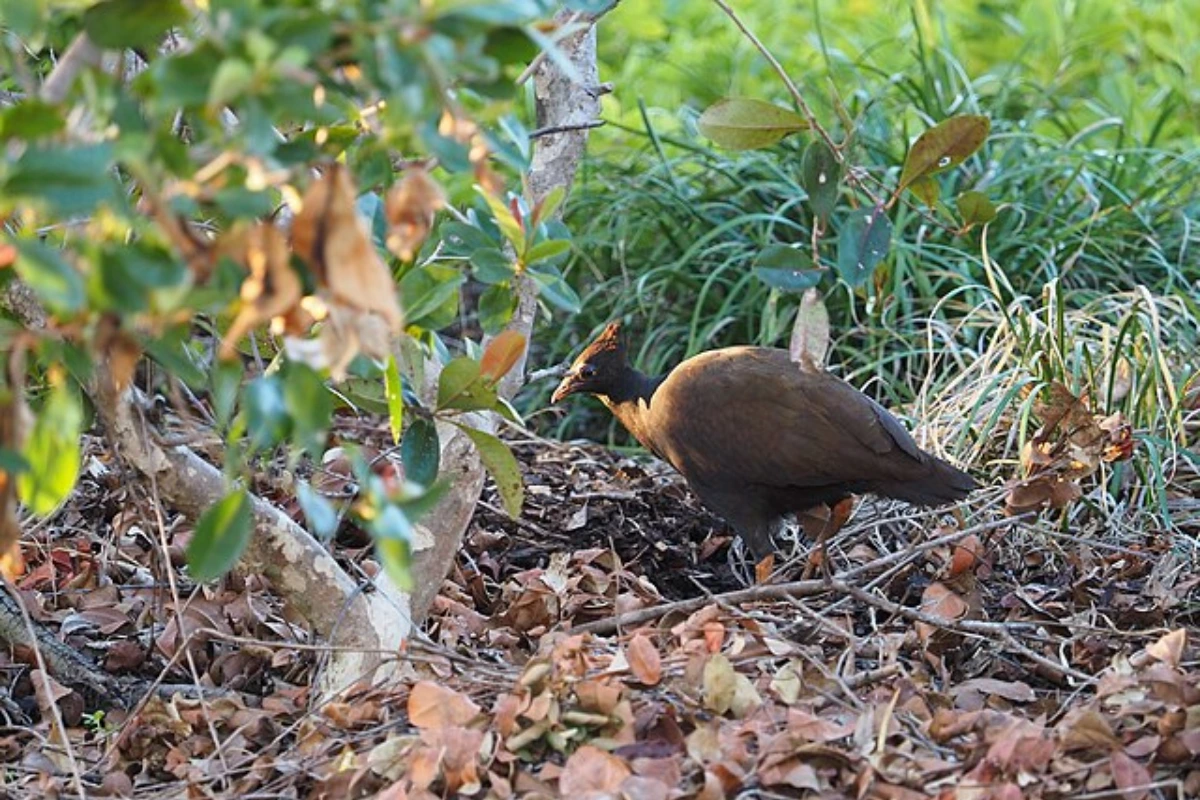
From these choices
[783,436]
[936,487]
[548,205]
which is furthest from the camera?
[783,436]

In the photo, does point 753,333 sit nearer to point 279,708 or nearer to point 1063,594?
point 1063,594

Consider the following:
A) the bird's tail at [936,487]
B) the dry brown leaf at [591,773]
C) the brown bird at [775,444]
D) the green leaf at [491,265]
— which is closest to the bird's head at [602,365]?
the brown bird at [775,444]

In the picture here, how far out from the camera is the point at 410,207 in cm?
188

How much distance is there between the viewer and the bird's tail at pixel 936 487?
3891 mm

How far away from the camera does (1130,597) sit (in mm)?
3600

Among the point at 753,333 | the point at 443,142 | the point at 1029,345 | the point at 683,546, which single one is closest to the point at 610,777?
the point at 443,142

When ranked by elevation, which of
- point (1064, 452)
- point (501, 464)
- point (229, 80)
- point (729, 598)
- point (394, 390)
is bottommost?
point (729, 598)

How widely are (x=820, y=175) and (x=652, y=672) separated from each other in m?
1.05

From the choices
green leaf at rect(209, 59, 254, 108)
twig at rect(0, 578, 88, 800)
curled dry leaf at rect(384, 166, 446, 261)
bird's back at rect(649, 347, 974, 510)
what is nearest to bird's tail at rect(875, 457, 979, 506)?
bird's back at rect(649, 347, 974, 510)

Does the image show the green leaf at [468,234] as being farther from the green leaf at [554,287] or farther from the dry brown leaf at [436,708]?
the dry brown leaf at [436,708]

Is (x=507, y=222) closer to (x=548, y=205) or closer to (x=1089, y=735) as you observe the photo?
(x=548, y=205)

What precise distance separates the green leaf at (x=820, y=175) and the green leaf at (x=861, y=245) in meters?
0.06

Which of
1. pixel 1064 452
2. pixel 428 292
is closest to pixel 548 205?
pixel 428 292

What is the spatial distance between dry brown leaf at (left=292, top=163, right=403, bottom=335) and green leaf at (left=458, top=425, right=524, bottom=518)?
3.30 feet
